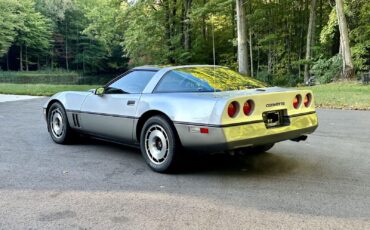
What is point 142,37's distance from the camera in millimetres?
29609

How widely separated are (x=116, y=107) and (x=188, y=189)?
5.91 ft

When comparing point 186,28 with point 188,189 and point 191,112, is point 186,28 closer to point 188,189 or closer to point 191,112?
point 191,112

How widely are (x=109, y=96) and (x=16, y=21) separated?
1969 inches

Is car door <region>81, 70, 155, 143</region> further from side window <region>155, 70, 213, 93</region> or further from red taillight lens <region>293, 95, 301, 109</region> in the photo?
red taillight lens <region>293, 95, 301, 109</region>

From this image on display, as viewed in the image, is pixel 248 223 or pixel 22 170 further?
pixel 22 170

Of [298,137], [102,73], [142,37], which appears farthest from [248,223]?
[102,73]

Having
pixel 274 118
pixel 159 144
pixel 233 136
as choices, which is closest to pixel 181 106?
pixel 159 144

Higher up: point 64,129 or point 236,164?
point 64,129

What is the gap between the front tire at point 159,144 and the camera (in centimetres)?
459

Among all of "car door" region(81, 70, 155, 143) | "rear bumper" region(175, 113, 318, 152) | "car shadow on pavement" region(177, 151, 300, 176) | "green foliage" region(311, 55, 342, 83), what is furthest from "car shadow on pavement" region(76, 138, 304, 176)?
"green foliage" region(311, 55, 342, 83)

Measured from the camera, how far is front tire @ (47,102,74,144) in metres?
6.32

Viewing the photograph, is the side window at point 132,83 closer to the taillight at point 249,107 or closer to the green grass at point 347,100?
the taillight at point 249,107

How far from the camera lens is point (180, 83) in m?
4.92

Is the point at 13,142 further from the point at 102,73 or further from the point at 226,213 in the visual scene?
the point at 102,73
